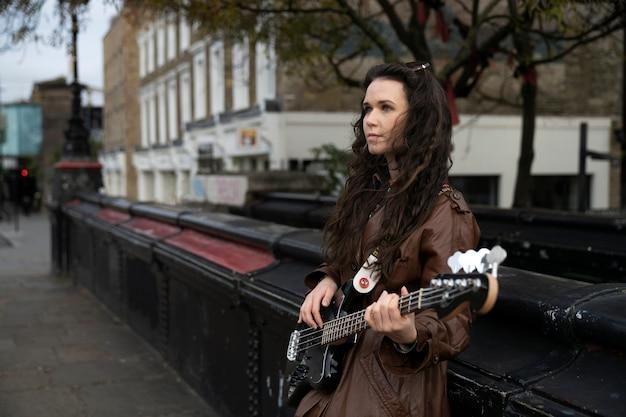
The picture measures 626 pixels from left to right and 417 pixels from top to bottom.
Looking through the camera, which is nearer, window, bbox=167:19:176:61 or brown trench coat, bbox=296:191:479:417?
brown trench coat, bbox=296:191:479:417

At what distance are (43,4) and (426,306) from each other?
386 inches

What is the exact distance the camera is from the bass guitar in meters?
1.67

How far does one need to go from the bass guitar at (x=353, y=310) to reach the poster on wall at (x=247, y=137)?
18.8 meters

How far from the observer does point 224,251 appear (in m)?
5.03

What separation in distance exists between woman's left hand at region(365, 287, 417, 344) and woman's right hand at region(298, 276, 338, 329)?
20.3 inches

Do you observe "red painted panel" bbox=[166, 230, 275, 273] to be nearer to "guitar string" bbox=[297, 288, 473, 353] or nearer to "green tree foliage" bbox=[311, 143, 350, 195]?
"guitar string" bbox=[297, 288, 473, 353]

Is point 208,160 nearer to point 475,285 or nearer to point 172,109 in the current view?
point 172,109

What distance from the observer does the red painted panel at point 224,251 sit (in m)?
4.42

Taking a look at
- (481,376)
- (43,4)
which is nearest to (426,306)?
(481,376)

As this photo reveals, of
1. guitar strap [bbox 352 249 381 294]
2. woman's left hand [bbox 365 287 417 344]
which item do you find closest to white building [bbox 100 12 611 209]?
guitar strap [bbox 352 249 381 294]

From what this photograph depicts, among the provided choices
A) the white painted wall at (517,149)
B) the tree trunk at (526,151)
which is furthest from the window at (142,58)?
the tree trunk at (526,151)

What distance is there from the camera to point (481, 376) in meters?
2.30

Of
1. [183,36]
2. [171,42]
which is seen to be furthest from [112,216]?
[171,42]

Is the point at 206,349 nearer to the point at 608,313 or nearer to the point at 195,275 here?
the point at 195,275
